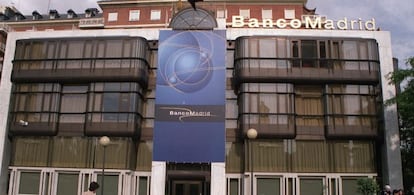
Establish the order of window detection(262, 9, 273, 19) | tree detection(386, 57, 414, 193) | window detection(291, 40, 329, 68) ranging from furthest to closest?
window detection(262, 9, 273, 19)
window detection(291, 40, 329, 68)
tree detection(386, 57, 414, 193)

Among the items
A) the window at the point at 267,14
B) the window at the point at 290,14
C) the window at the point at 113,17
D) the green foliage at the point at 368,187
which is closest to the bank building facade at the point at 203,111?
the green foliage at the point at 368,187

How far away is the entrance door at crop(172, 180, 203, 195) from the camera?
30.8m

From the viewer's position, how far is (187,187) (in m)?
30.9

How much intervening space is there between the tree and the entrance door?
1361 centimetres

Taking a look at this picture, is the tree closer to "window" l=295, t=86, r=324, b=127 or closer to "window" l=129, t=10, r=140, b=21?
"window" l=295, t=86, r=324, b=127

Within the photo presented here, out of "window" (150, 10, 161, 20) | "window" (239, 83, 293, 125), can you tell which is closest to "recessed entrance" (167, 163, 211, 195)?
"window" (239, 83, 293, 125)

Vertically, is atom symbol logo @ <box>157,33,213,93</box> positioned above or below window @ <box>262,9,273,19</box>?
below

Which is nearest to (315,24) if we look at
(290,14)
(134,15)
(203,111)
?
(203,111)

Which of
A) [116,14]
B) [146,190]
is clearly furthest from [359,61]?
[116,14]

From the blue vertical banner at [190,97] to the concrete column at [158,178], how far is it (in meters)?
0.47

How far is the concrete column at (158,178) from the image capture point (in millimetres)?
30234

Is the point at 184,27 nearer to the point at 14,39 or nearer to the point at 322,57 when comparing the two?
the point at 322,57

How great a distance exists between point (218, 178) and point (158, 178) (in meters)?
4.02

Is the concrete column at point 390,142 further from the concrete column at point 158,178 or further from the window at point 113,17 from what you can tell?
the window at point 113,17
